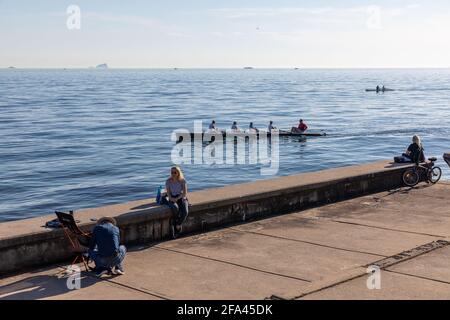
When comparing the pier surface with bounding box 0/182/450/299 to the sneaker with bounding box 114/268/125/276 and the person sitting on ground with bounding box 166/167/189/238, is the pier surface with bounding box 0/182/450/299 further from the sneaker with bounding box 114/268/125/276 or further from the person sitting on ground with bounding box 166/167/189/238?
the person sitting on ground with bounding box 166/167/189/238

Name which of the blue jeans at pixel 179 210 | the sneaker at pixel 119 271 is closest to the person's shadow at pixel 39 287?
the sneaker at pixel 119 271

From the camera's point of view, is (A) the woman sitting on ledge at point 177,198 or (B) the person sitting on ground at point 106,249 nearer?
(B) the person sitting on ground at point 106,249

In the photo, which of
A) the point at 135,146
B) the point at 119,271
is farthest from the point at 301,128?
the point at 119,271

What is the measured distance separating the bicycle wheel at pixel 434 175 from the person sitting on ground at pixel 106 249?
10.8m

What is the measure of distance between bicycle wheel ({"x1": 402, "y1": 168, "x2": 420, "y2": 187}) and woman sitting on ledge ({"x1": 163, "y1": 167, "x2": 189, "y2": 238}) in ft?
24.7

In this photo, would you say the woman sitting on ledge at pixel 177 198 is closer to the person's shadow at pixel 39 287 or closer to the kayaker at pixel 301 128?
the person's shadow at pixel 39 287

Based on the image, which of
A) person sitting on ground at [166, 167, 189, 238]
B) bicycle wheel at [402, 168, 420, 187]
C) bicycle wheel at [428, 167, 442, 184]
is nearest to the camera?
person sitting on ground at [166, 167, 189, 238]

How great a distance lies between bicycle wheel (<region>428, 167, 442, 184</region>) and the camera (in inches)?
686

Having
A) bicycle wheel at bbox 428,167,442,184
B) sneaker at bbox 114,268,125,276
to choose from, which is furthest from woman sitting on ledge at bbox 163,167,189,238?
bicycle wheel at bbox 428,167,442,184

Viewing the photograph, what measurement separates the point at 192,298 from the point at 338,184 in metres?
7.38

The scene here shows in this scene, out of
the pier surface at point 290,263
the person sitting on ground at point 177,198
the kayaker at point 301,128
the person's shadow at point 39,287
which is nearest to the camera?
the person's shadow at point 39,287

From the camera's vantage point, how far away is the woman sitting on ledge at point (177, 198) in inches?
451
